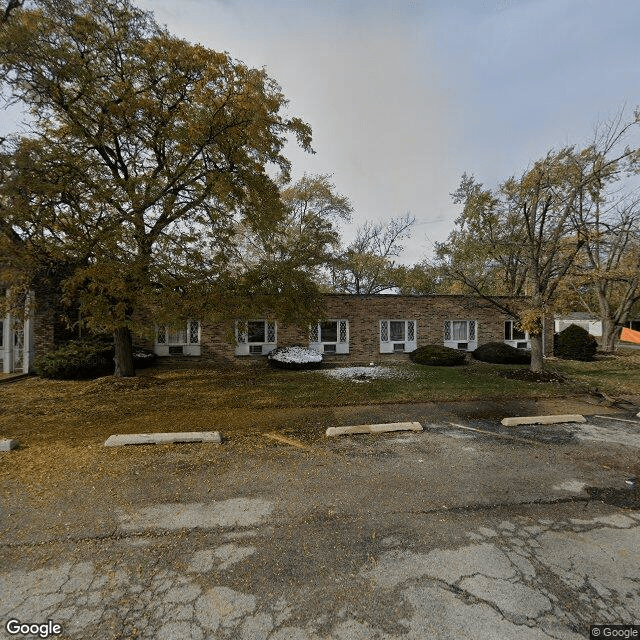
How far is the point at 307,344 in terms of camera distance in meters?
18.1

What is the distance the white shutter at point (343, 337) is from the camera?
728 inches

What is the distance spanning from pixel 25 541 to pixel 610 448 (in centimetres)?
846

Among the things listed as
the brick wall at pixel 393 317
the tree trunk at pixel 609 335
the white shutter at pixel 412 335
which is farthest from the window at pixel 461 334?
the tree trunk at pixel 609 335

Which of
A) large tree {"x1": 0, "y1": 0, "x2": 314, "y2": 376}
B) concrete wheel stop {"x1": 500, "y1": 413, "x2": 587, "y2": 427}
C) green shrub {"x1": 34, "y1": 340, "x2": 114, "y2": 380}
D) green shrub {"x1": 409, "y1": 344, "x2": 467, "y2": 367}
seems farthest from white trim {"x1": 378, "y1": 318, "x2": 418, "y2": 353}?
green shrub {"x1": 34, "y1": 340, "x2": 114, "y2": 380}

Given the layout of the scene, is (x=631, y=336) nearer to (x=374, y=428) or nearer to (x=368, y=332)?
(x=368, y=332)

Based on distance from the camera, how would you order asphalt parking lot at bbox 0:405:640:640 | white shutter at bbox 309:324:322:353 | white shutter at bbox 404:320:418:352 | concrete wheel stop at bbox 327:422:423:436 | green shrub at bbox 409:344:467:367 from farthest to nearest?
white shutter at bbox 404:320:418:352 < white shutter at bbox 309:324:322:353 < green shrub at bbox 409:344:467:367 < concrete wheel stop at bbox 327:422:423:436 < asphalt parking lot at bbox 0:405:640:640

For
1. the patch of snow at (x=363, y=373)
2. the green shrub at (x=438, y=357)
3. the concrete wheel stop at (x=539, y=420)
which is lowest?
the concrete wheel stop at (x=539, y=420)

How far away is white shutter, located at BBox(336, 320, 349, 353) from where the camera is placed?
18.5 metres

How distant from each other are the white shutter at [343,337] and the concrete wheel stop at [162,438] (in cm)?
1257

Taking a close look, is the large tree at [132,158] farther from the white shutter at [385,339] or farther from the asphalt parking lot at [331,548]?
the white shutter at [385,339]

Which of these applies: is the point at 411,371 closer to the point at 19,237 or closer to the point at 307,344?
the point at 307,344
